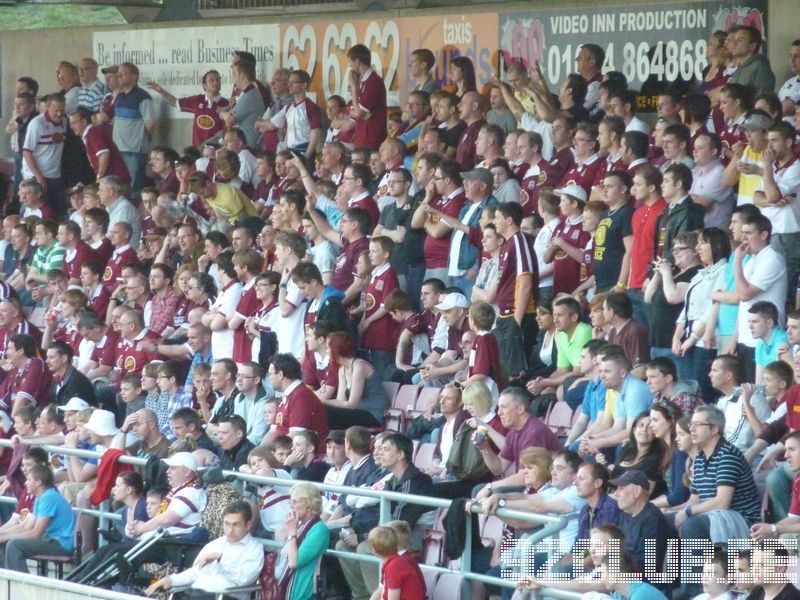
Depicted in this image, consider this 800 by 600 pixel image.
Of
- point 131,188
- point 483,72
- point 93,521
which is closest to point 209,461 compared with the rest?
point 93,521

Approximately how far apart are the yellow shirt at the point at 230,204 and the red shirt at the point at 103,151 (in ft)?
8.13

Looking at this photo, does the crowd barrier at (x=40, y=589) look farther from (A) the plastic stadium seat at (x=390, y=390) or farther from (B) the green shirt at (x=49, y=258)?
(B) the green shirt at (x=49, y=258)

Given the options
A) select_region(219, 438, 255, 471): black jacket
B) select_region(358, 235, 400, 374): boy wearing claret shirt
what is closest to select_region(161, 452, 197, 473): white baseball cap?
select_region(219, 438, 255, 471): black jacket

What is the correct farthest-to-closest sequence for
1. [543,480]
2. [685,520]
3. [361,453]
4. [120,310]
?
[120,310] < [361,453] < [543,480] < [685,520]

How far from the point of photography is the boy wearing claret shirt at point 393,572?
8.91 metres

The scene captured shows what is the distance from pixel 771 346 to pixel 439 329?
2.80 m

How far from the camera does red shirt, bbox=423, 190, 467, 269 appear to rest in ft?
42.9

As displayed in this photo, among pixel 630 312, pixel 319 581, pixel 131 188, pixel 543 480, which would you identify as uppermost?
pixel 131 188

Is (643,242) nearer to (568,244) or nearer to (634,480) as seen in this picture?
(568,244)

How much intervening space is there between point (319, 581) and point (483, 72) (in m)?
7.79

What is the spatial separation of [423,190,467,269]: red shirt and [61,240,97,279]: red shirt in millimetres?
3804

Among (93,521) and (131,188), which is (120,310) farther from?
(131,188)

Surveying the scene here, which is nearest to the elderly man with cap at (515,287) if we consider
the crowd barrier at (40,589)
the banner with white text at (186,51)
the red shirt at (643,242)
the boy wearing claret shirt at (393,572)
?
the red shirt at (643,242)

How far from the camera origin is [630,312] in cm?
1095
